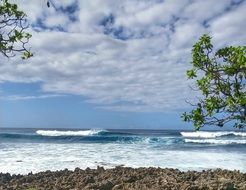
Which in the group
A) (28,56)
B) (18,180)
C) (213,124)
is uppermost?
(28,56)

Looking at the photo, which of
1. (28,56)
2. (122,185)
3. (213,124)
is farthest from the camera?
(122,185)

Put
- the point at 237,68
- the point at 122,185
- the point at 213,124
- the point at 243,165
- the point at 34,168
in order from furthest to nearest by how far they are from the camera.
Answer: the point at 243,165
the point at 34,168
the point at 122,185
the point at 213,124
the point at 237,68

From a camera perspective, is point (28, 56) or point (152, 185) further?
point (152, 185)

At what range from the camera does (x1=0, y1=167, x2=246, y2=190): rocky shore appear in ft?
39.1

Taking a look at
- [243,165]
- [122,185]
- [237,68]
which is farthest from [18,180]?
[243,165]

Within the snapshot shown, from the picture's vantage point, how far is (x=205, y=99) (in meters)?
10.6

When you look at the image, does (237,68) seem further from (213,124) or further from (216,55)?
(213,124)

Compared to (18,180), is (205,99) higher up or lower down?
higher up

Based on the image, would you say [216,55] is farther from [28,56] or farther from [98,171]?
[98,171]

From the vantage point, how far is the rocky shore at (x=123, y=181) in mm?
11930

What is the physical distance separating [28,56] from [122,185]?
5.75 metres

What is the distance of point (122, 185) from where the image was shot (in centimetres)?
1241

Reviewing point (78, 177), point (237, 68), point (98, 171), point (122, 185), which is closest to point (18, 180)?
point (78, 177)

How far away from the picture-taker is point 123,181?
13.4m
